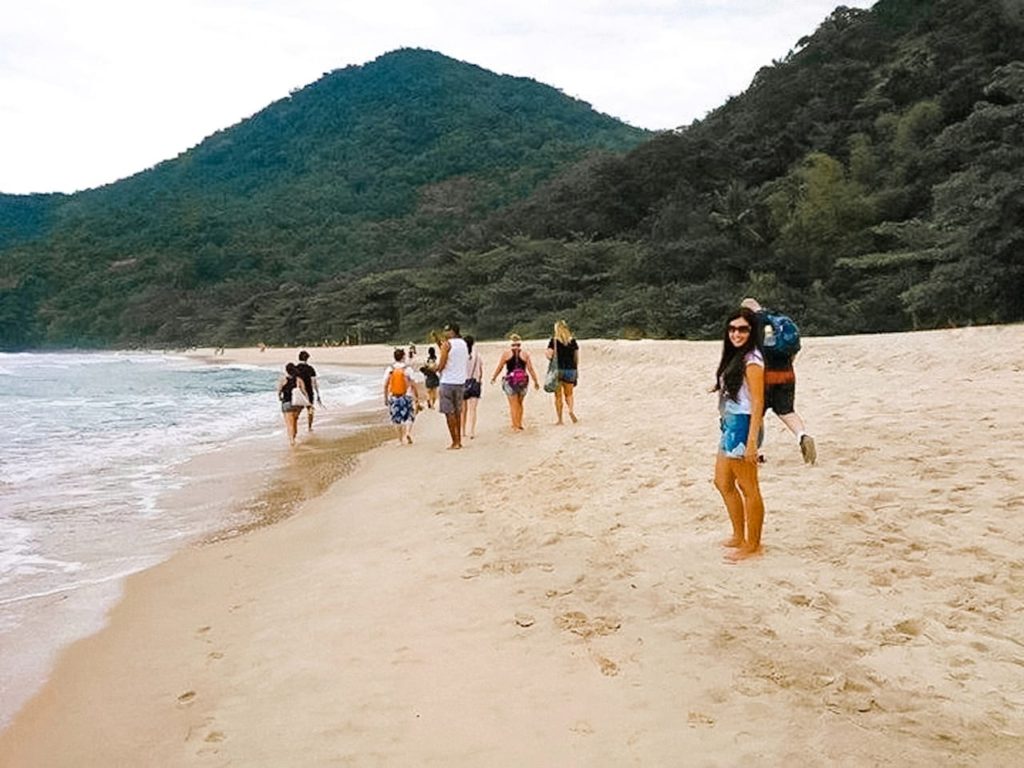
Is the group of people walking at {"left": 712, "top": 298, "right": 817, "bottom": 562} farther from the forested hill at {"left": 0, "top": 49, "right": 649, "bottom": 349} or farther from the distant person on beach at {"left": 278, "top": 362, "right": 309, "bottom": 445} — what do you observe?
the forested hill at {"left": 0, "top": 49, "right": 649, "bottom": 349}

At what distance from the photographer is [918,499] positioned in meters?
4.93

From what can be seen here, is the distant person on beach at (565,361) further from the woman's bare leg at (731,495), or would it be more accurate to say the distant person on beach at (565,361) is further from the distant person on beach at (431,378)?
the woman's bare leg at (731,495)

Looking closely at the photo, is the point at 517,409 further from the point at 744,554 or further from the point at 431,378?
the point at 744,554

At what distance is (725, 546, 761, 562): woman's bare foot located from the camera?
174 inches

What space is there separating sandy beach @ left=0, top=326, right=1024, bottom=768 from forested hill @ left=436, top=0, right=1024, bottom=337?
13.8 metres

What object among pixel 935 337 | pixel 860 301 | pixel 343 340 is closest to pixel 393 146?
pixel 343 340

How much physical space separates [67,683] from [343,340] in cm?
6100

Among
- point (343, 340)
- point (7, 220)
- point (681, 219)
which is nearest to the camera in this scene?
point (681, 219)

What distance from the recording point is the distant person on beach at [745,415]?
438 centimetres

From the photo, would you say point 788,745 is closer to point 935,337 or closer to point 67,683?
point 67,683

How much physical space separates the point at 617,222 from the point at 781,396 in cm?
4720

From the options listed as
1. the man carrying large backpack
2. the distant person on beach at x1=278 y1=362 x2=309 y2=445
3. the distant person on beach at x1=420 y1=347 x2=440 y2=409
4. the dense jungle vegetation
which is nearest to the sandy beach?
the man carrying large backpack

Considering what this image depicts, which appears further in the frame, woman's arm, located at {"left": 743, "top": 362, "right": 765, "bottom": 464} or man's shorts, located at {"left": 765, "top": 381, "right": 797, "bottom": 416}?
man's shorts, located at {"left": 765, "top": 381, "right": 797, "bottom": 416}

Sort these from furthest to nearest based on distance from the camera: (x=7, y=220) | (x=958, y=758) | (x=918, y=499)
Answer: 1. (x=7, y=220)
2. (x=918, y=499)
3. (x=958, y=758)
